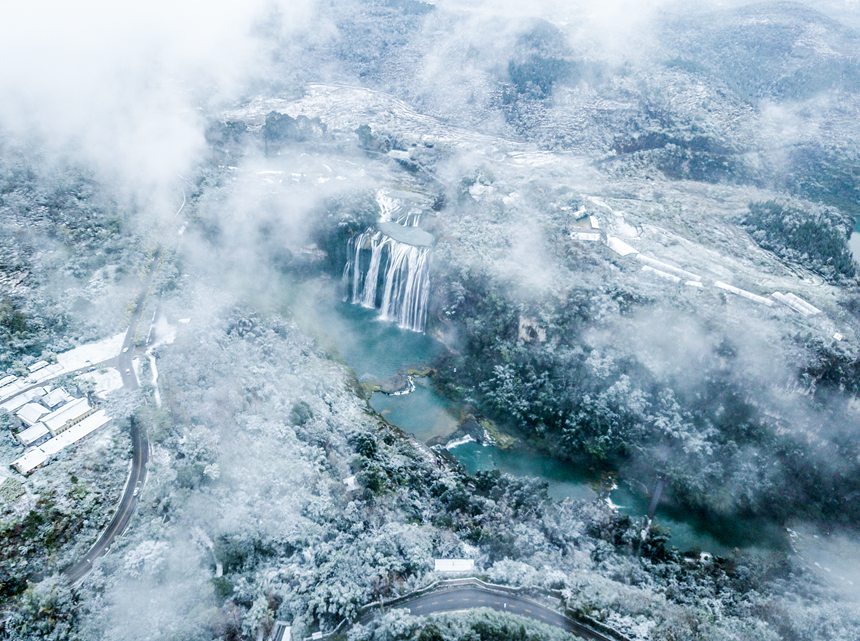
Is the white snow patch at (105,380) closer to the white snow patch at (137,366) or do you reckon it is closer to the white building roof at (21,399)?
the white snow patch at (137,366)

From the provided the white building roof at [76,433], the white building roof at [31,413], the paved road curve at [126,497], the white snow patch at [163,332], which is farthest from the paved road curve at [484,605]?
the white snow patch at [163,332]

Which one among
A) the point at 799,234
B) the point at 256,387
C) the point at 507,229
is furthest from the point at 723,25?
the point at 256,387

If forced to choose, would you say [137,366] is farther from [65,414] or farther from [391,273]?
[391,273]

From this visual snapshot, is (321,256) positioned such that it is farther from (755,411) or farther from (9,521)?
(755,411)

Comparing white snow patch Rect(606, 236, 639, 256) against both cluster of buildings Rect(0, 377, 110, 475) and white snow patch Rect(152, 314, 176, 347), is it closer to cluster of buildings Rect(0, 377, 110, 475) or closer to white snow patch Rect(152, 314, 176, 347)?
white snow patch Rect(152, 314, 176, 347)

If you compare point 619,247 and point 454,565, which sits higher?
point 619,247

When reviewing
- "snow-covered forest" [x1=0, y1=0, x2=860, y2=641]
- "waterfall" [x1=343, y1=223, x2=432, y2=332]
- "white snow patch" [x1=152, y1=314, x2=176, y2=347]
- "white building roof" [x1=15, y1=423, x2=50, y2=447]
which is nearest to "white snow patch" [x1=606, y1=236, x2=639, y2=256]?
"snow-covered forest" [x1=0, y1=0, x2=860, y2=641]

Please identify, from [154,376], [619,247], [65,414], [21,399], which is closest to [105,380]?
[154,376]
